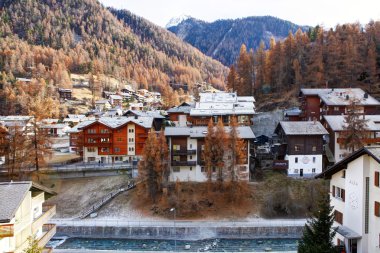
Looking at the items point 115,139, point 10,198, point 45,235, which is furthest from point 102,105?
point 10,198

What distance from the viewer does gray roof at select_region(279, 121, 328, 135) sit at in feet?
160

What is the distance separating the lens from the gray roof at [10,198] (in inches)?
649

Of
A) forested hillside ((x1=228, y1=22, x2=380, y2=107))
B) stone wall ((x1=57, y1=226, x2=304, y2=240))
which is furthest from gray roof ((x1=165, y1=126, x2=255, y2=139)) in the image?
forested hillside ((x1=228, y1=22, x2=380, y2=107))

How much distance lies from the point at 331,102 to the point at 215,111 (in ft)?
60.8

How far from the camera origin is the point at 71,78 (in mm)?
143750

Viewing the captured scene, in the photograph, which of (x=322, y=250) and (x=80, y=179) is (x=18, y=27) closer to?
(x=80, y=179)

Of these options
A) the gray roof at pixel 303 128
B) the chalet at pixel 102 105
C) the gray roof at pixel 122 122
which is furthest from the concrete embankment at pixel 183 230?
the chalet at pixel 102 105

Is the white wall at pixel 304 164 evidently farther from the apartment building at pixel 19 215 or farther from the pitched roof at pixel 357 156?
the apartment building at pixel 19 215

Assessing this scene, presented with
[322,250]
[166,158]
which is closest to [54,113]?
[166,158]

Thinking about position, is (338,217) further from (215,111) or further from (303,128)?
(215,111)

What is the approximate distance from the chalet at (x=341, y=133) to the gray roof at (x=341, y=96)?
622 centimetres

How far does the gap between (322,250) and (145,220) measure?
25.8m

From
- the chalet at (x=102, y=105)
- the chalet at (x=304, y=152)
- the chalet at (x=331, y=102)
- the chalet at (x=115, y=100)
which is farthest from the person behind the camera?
the chalet at (x=115, y=100)

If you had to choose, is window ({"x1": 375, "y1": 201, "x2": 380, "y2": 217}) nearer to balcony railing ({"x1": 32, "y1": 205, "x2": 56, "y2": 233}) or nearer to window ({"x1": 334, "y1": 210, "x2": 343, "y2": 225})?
window ({"x1": 334, "y1": 210, "x2": 343, "y2": 225})
